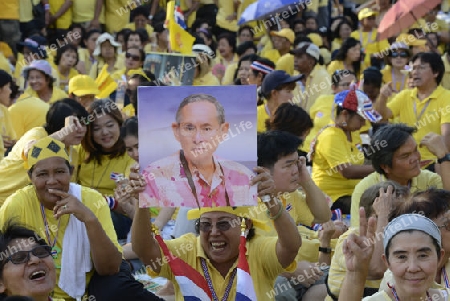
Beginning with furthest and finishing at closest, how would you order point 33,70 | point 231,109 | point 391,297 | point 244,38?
1. point 244,38
2. point 33,70
3. point 231,109
4. point 391,297

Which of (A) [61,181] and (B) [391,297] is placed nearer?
(B) [391,297]

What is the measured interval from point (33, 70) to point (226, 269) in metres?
5.67

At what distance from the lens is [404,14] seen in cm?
973

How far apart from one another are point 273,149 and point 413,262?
150 cm

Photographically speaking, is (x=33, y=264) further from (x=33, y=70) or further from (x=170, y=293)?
(x=33, y=70)

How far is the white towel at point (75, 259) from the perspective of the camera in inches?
188

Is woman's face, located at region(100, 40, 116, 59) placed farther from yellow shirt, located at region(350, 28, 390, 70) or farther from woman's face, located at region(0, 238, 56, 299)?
woman's face, located at region(0, 238, 56, 299)

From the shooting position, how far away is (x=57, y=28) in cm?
1441

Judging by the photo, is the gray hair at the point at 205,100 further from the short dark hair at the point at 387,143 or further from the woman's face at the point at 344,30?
the woman's face at the point at 344,30

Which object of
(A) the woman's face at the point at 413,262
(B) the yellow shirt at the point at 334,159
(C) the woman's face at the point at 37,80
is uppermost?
(C) the woman's face at the point at 37,80

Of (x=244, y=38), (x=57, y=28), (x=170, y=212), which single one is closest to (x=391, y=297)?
(x=170, y=212)

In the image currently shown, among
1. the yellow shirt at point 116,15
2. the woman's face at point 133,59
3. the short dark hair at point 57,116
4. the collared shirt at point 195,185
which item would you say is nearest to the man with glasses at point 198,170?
the collared shirt at point 195,185

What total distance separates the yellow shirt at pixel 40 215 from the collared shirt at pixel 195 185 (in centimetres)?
103

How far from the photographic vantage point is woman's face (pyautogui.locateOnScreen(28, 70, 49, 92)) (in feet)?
30.9
